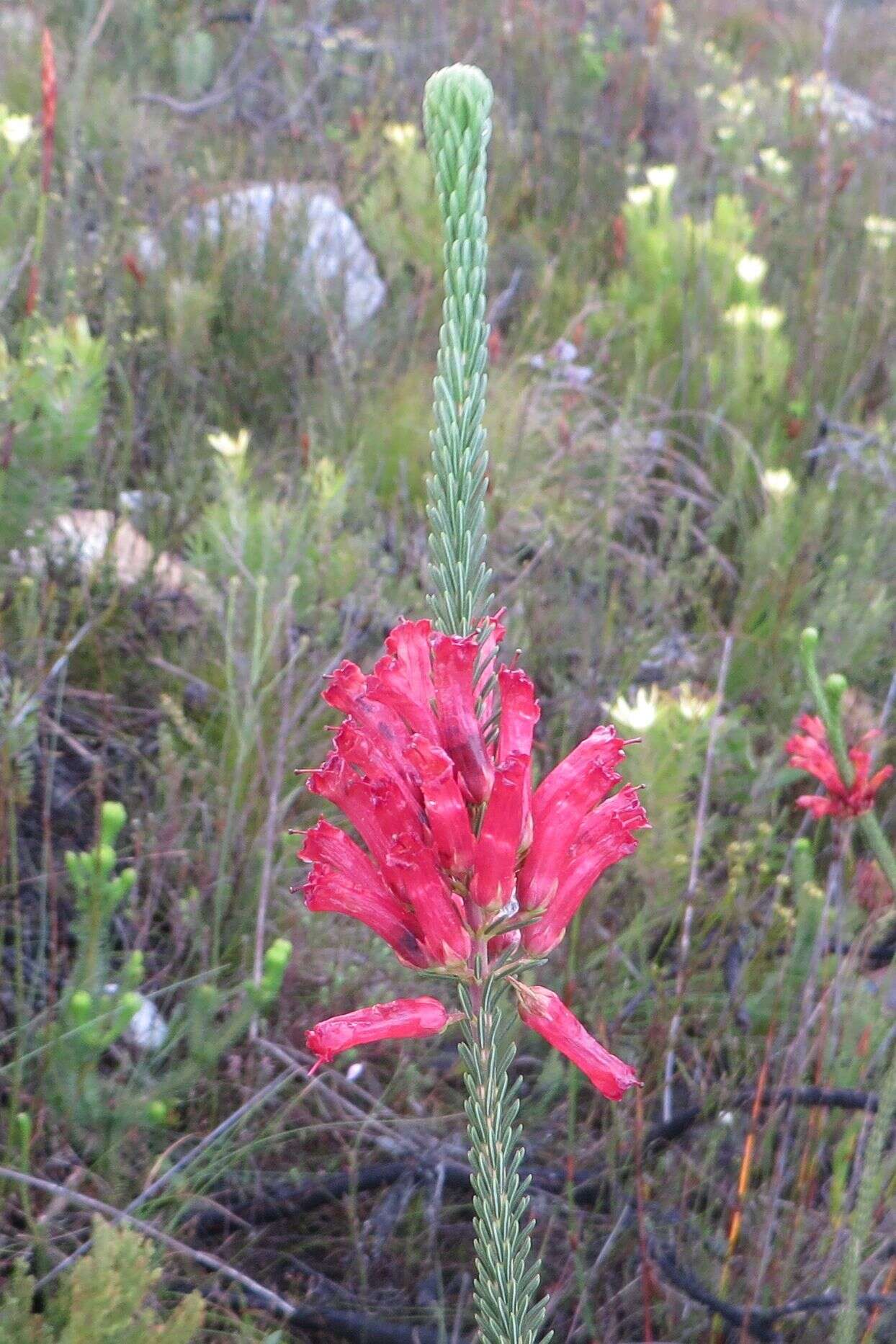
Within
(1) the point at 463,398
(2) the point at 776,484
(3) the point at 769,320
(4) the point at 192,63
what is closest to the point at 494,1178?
(1) the point at 463,398

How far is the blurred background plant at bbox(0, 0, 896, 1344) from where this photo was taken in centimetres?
157

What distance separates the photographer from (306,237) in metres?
3.70

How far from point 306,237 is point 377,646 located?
1.84 meters

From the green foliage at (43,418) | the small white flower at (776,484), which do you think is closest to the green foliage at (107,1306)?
the green foliage at (43,418)

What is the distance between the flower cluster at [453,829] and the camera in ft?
2.25

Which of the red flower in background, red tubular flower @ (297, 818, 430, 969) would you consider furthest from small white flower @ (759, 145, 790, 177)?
red tubular flower @ (297, 818, 430, 969)

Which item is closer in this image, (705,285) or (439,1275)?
(439,1275)

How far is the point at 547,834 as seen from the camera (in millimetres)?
768

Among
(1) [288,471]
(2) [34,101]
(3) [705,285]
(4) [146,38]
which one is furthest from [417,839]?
(4) [146,38]

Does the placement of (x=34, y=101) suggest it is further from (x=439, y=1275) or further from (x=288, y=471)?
(x=439, y=1275)

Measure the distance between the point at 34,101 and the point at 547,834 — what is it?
4.06 meters

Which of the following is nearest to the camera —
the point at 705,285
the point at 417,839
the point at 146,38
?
the point at 417,839

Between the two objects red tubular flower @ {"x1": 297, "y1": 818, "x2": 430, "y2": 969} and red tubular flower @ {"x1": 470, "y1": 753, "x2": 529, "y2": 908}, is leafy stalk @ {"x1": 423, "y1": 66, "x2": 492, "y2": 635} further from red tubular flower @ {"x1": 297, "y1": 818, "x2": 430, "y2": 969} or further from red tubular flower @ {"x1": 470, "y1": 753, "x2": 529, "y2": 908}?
red tubular flower @ {"x1": 297, "y1": 818, "x2": 430, "y2": 969}

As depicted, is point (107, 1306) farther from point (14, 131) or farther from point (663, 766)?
point (14, 131)
